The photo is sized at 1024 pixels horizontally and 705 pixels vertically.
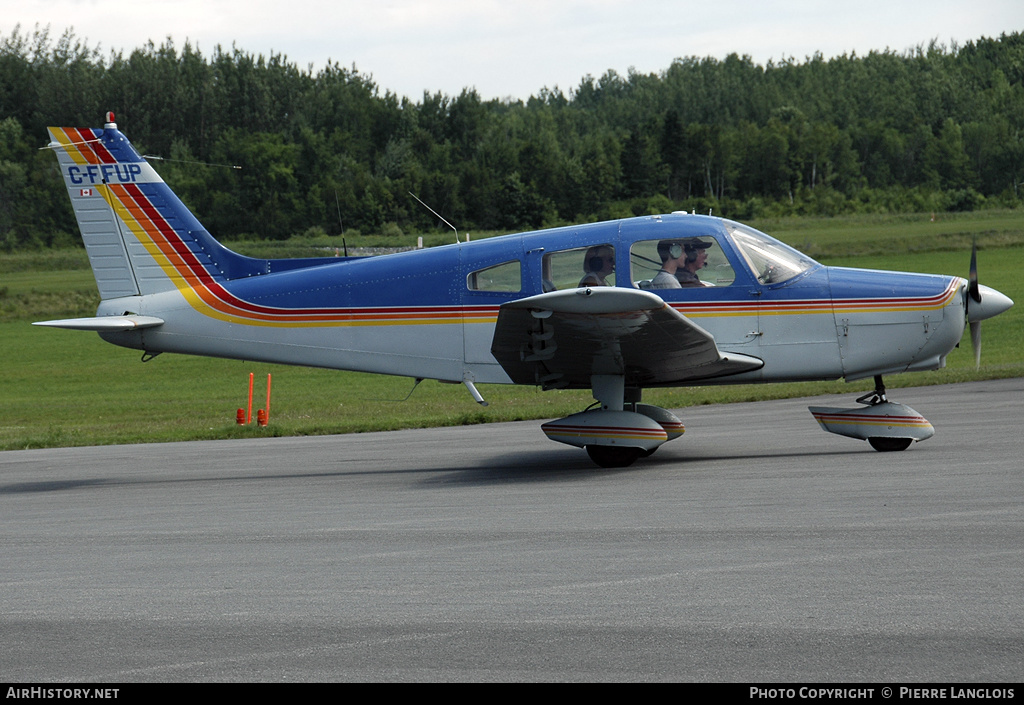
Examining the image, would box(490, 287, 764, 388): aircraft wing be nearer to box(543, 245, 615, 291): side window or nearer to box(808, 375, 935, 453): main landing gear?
box(543, 245, 615, 291): side window

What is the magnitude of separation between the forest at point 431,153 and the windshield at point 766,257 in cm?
4361

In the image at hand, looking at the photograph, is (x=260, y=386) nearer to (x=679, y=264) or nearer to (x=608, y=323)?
(x=679, y=264)

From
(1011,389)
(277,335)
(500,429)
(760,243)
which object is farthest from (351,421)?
(1011,389)

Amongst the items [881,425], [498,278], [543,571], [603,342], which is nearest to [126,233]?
[498,278]

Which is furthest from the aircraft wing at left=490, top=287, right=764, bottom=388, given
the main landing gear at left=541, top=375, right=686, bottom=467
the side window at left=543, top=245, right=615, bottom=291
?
the side window at left=543, top=245, right=615, bottom=291

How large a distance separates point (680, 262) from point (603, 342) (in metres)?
1.33

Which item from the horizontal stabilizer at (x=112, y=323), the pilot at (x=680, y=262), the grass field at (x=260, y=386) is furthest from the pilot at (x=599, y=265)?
the grass field at (x=260, y=386)

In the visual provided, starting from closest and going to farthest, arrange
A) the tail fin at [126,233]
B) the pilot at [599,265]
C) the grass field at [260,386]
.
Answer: the pilot at [599,265], the tail fin at [126,233], the grass field at [260,386]

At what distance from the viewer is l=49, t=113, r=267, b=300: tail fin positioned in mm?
11727

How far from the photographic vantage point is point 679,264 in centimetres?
1049

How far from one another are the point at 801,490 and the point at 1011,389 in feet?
32.5

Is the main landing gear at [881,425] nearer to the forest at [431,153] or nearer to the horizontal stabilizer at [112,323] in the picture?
the horizontal stabilizer at [112,323]

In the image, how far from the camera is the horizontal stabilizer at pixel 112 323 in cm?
1061

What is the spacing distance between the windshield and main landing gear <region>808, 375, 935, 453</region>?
4.64ft
